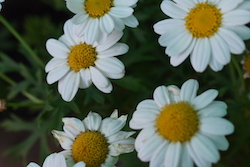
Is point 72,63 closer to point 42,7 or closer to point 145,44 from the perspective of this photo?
point 145,44

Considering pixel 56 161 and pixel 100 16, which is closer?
pixel 56 161

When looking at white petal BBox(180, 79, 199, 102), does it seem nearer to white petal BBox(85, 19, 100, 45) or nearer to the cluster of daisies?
the cluster of daisies

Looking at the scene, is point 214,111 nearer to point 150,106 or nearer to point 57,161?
point 150,106

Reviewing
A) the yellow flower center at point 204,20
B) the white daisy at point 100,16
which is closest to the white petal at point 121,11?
the white daisy at point 100,16

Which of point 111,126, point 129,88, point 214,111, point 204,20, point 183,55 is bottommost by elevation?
point 129,88

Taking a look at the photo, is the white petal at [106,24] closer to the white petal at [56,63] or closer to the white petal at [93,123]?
the white petal at [56,63]

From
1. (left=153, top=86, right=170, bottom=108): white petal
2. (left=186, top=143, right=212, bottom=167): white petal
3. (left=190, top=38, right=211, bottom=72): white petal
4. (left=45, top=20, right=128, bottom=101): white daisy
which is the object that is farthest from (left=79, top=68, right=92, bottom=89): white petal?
(left=186, top=143, right=212, bottom=167): white petal

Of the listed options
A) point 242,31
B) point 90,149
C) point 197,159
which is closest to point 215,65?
point 242,31
